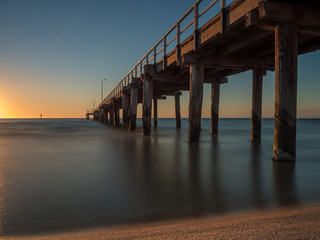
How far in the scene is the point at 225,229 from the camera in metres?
2.25

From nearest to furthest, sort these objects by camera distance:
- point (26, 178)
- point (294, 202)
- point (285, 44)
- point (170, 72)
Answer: point (294, 202)
point (26, 178)
point (285, 44)
point (170, 72)

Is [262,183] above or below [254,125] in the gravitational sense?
below

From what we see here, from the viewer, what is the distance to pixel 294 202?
3338 millimetres

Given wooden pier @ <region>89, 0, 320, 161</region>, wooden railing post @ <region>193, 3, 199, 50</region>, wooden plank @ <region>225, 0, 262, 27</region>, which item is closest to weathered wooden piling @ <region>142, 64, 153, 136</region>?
wooden pier @ <region>89, 0, 320, 161</region>

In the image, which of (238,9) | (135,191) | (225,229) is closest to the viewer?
(225,229)

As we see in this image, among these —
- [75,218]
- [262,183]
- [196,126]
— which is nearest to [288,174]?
[262,183]

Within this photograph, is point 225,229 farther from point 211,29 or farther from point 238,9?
point 211,29

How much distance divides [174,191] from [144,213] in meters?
1.05

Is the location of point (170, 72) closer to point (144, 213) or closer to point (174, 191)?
point (174, 191)

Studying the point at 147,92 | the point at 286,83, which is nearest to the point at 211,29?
the point at 286,83

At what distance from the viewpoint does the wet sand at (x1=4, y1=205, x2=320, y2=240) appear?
6.93ft

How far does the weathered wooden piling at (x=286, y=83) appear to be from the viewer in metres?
5.68

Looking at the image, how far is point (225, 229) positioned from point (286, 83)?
4.64 meters

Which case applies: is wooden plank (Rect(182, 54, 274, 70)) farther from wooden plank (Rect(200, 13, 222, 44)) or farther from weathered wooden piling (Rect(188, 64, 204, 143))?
wooden plank (Rect(200, 13, 222, 44))
